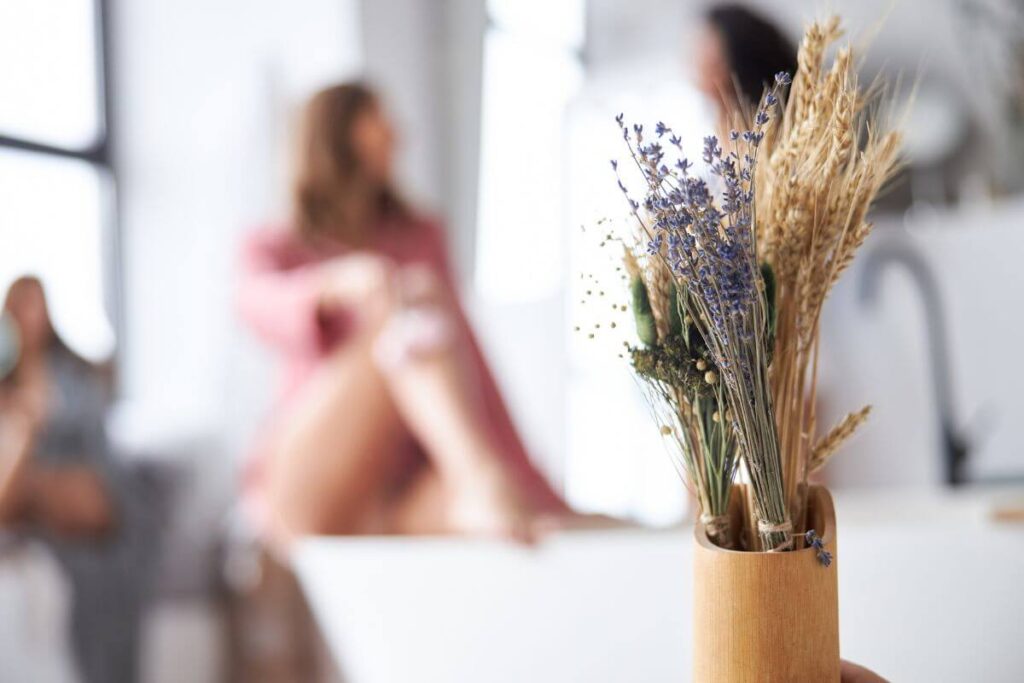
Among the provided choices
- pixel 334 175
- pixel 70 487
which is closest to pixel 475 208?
pixel 334 175

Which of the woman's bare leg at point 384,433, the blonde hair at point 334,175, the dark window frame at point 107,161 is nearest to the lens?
the woman's bare leg at point 384,433

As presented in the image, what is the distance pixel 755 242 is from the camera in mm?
486

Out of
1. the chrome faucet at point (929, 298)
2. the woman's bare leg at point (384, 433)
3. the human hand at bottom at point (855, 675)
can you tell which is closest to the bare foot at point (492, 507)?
the woman's bare leg at point (384, 433)

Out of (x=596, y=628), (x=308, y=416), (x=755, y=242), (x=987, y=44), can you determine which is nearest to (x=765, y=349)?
(x=755, y=242)

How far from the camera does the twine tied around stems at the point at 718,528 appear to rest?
521 millimetres

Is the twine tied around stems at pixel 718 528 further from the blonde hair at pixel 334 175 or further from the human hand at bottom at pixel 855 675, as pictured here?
the blonde hair at pixel 334 175

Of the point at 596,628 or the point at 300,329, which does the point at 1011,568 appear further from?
the point at 300,329

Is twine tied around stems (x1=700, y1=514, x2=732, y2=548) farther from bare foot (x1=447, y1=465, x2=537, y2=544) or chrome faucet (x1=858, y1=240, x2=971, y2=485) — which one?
chrome faucet (x1=858, y1=240, x2=971, y2=485)

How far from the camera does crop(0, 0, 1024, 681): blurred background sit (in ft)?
6.61

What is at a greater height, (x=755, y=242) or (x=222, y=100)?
(x=222, y=100)

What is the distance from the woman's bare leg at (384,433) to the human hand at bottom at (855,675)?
71 centimetres

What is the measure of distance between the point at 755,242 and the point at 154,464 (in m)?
1.62

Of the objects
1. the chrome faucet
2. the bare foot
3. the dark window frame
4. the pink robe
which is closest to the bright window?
the pink robe

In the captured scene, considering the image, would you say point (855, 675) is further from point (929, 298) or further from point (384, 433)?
point (929, 298)
